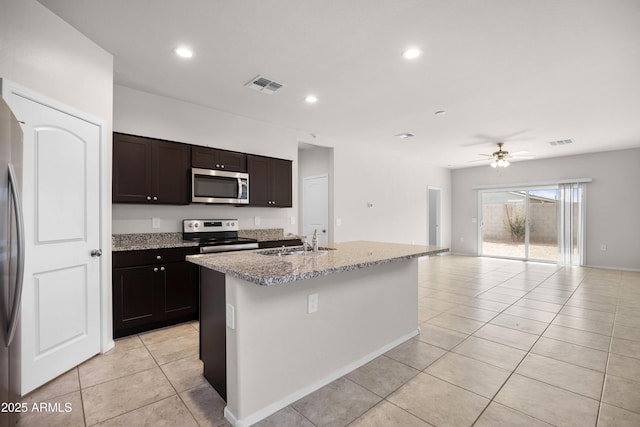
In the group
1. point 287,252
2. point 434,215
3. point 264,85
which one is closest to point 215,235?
point 287,252

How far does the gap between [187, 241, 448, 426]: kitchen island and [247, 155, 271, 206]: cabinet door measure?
181cm

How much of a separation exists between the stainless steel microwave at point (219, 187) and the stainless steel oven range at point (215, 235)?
32cm

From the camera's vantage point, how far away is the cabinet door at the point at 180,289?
324 cm

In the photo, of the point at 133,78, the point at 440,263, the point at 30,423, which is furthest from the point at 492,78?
the point at 440,263

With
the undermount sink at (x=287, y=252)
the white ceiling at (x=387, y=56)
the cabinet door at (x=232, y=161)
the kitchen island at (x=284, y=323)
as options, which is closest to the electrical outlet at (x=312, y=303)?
the kitchen island at (x=284, y=323)

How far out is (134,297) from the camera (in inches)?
119

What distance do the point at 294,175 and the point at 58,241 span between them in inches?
131

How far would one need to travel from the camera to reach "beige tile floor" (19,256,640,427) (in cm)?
185

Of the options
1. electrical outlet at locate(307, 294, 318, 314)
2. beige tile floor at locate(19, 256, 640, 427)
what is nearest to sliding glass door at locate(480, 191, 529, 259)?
beige tile floor at locate(19, 256, 640, 427)

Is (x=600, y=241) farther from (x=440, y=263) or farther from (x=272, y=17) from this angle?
(x=272, y=17)

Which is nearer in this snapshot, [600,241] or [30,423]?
[30,423]

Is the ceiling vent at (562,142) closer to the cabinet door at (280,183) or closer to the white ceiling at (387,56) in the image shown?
the white ceiling at (387,56)

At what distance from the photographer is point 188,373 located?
2363 millimetres

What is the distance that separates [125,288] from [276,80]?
2.59 metres
